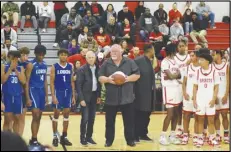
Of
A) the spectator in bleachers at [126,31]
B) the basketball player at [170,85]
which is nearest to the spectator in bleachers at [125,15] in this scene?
the spectator in bleachers at [126,31]

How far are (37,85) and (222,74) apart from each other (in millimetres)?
3157

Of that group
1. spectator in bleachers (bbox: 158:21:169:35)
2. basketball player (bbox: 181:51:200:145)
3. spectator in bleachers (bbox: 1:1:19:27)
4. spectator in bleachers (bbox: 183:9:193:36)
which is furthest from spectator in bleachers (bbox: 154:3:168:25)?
basketball player (bbox: 181:51:200:145)

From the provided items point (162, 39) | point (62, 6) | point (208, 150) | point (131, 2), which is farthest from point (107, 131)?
point (131, 2)

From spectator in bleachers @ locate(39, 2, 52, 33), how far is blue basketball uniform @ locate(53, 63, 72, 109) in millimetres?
9992

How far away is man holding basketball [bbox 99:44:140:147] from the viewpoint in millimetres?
8680

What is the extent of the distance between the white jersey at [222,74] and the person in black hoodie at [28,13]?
1026 centimetres

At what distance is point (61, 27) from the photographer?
17.7 meters

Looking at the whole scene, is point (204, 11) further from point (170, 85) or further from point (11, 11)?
point (170, 85)

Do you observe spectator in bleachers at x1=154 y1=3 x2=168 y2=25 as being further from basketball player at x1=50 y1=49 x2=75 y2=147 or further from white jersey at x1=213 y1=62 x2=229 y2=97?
basketball player at x1=50 y1=49 x2=75 y2=147

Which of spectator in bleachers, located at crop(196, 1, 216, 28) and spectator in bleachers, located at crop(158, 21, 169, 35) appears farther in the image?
spectator in bleachers, located at crop(196, 1, 216, 28)

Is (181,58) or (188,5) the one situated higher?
(188,5)

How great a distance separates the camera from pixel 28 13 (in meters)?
18.3

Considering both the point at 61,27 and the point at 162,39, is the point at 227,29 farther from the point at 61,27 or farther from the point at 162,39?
the point at 61,27

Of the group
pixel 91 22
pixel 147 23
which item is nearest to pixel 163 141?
pixel 91 22
